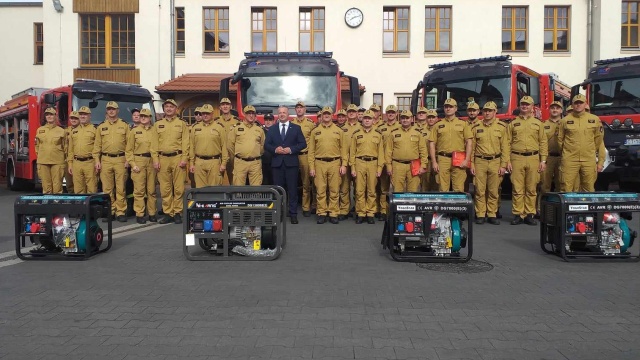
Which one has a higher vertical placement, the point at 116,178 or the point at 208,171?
the point at 208,171

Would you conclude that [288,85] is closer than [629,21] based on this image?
Yes

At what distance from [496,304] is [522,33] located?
22.8 metres

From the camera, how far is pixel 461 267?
6.83 metres

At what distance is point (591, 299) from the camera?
543 centimetres

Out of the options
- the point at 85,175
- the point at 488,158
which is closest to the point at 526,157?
the point at 488,158

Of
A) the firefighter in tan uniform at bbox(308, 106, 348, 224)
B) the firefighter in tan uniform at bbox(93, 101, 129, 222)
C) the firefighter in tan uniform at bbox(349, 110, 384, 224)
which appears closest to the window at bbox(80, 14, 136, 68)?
the firefighter in tan uniform at bbox(93, 101, 129, 222)

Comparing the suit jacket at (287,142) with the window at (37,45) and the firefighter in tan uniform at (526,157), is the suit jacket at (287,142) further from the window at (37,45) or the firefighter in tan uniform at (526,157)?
the window at (37,45)

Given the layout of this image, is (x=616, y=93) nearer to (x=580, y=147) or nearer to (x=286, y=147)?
(x=580, y=147)

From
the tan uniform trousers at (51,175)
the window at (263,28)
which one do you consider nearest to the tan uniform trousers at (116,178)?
the tan uniform trousers at (51,175)

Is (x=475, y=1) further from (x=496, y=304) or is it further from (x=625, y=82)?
(x=496, y=304)

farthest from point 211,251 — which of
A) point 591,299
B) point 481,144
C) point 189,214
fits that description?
point 481,144

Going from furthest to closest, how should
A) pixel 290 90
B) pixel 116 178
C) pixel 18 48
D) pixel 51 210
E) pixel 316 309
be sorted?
pixel 18 48
pixel 290 90
pixel 116 178
pixel 51 210
pixel 316 309

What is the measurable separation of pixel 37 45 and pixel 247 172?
81.7 ft

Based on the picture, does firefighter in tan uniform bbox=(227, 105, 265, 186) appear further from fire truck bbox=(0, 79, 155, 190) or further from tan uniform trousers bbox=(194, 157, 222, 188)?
fire truck bbox=(0, 79, 155, 190)
